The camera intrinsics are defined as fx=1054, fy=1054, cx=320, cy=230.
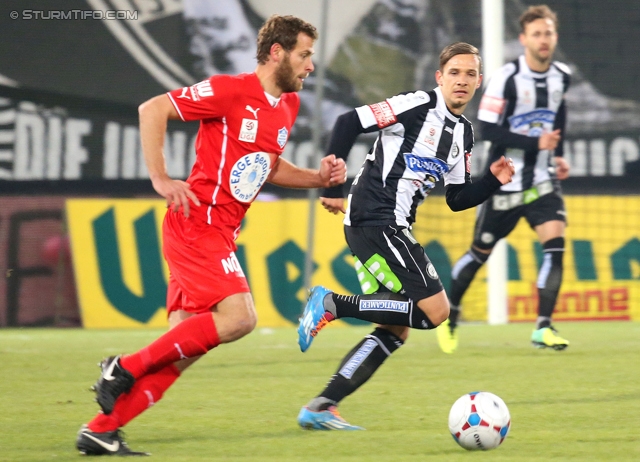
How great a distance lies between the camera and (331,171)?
15.0 ft

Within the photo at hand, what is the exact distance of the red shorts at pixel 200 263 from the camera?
419cm

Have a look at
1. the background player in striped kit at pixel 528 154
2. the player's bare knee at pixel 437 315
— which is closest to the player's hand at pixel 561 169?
the background player in striped kit at pixel 528 154

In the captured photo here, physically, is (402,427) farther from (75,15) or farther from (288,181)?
(75,15)

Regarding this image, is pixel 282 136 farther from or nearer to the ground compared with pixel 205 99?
nearer to the ground

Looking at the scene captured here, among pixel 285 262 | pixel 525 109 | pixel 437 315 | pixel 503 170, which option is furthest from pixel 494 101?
pixel 285 262

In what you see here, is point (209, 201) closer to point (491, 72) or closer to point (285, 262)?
point (491, 72)

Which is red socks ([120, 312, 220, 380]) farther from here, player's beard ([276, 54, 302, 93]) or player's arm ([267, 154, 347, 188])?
player's beard ([276, 54, 302, 93])

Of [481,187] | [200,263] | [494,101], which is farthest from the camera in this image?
[494,101]

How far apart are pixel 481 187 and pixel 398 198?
0.41m

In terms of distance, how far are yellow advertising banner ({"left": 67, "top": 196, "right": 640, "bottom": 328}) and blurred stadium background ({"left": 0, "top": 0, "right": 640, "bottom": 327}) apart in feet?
0.05

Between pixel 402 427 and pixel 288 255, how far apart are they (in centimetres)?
692

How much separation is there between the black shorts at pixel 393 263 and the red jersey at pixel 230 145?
859 mm

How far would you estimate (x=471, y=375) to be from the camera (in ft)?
21.5

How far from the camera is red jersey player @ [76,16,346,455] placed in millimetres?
4066
